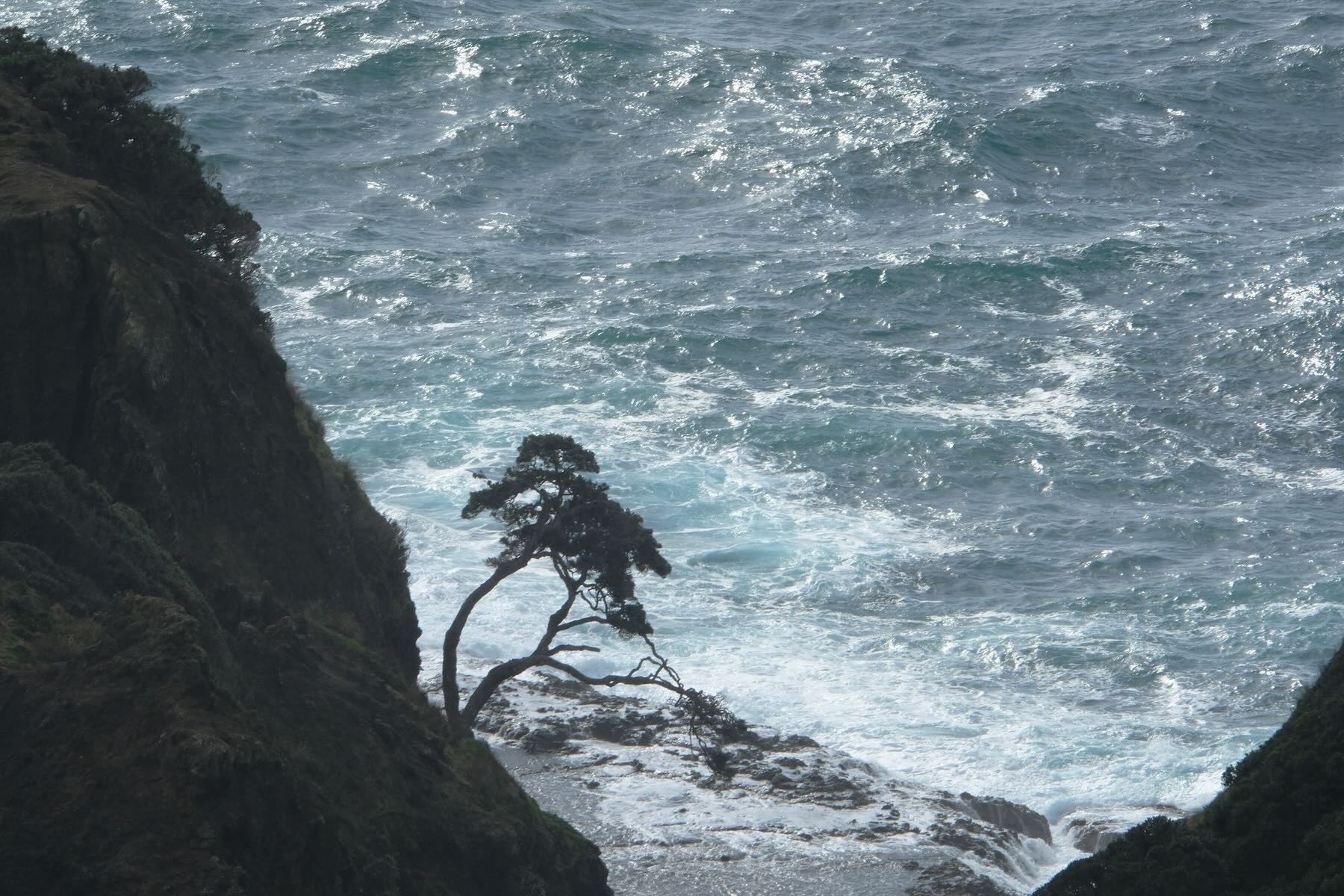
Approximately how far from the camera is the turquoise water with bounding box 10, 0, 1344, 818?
1134 inches

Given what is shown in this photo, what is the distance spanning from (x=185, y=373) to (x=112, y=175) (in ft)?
12.3

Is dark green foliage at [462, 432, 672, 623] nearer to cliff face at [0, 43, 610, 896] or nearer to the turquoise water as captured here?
cliff face at [0, 43, 610, 896]

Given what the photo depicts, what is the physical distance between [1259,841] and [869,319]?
111 ft

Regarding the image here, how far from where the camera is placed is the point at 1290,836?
1184 centimetres

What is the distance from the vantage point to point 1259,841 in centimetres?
1194

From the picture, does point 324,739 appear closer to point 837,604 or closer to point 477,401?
point 837,604

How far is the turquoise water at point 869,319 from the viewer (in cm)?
2881

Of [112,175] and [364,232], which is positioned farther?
[364,232]

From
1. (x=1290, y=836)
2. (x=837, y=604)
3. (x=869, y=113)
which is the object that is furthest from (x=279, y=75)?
(x=1290, y=836)

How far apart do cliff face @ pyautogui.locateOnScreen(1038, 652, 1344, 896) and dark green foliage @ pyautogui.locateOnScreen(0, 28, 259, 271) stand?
12199 millimetres

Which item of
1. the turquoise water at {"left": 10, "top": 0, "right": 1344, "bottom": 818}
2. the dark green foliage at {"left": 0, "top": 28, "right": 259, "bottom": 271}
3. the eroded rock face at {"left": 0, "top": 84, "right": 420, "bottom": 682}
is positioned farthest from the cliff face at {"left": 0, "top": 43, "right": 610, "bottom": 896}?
the turquoise water at {"left": 10, "top": 0, "right": 1344, "bottom": 818}

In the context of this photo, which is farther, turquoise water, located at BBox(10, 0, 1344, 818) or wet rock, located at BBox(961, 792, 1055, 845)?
turquoise water, located at BBox(10, 0, 1344, 818)

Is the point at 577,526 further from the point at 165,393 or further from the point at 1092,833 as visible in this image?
the point at 1092,833

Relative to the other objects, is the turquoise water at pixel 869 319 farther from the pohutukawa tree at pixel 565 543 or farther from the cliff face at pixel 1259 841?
the cliff face at pixel 1259 841
